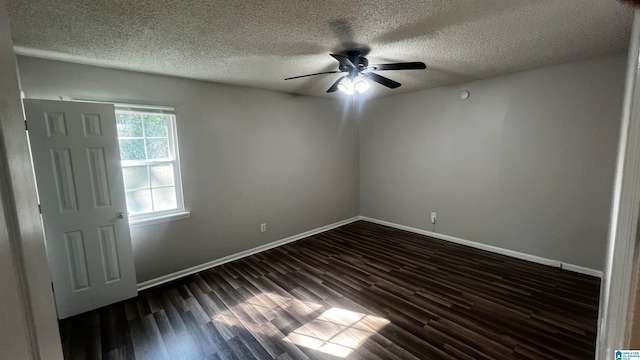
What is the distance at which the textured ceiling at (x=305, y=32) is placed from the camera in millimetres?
1556

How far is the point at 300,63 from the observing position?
2576 millimetres

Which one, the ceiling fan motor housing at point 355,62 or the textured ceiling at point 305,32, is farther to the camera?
the ceiling fan motor housing at point 355,62

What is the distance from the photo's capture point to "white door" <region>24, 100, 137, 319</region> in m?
2.21

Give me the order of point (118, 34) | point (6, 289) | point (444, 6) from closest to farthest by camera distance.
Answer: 1. point (6, 289)
2. point (444, 6)
3. point (118, 34)

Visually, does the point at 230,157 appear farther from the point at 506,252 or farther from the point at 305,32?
the point at 506,252

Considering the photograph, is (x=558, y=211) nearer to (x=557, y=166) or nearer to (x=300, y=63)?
(x=557, y=166)

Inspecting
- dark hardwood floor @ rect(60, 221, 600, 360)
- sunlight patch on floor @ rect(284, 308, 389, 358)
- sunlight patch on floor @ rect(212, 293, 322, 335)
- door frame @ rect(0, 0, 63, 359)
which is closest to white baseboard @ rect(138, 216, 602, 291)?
dark hardwood floor @ rect(60, 221, 600, 360)

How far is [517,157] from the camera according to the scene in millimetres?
3186

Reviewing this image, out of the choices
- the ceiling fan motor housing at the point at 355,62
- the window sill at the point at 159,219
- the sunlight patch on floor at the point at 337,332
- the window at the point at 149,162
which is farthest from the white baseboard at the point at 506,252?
the window at the point at 149,162

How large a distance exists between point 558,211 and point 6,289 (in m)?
4.17

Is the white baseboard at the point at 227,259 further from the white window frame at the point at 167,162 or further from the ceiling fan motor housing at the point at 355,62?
the ceiling fan motor housing at the point at 355,62

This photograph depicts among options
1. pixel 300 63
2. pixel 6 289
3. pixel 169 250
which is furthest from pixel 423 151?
pixel 6 289

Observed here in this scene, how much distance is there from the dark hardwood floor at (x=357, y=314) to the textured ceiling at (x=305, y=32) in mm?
2333

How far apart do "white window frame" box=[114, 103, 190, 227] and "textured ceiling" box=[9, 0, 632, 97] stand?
40 centimetres
